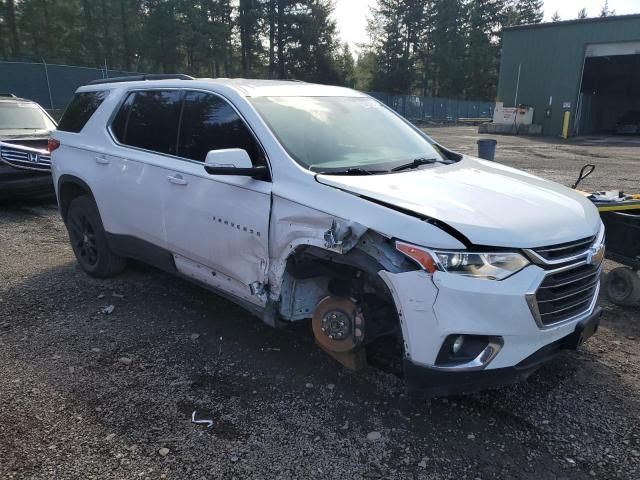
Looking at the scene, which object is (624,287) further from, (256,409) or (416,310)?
(256,409)

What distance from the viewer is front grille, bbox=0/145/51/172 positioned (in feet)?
24.8

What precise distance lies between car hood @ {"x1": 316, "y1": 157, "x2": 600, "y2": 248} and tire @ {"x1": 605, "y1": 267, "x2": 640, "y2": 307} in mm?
1529

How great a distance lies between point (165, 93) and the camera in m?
4.21

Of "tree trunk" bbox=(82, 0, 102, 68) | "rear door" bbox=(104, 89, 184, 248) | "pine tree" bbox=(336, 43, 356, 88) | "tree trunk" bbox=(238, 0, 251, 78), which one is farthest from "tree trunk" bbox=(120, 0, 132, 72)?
"rear door" bbox=(104, 89, 184, 248)

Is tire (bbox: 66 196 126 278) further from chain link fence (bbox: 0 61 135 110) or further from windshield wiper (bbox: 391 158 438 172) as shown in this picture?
chain link fence (bbox: 0 61 135 110)

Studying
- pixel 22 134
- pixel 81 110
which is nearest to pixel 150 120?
pixel 81 110

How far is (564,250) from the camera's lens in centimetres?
267

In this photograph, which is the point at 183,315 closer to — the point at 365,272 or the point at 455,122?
the point at 365,272

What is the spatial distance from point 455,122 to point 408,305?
155ft

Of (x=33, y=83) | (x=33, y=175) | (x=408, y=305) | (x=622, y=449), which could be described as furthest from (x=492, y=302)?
(x=33, y=83)

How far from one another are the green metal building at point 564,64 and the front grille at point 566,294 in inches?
1146

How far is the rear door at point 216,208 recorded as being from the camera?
128 inches

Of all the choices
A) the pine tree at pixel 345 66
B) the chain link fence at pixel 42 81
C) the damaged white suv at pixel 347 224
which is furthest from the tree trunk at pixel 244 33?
the damaged white suv at pixel 347 224

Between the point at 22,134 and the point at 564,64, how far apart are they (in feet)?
94.9
